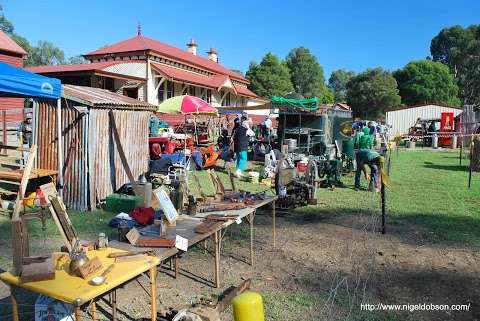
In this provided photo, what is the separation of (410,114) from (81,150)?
35.0m

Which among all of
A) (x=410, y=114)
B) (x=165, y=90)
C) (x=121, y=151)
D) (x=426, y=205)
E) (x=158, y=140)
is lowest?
(x=426, y=205)

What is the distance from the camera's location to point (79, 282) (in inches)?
116

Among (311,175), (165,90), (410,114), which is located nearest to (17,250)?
(311,175)

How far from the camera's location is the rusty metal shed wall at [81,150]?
27.0ft

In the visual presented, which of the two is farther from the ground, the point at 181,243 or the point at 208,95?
the point at 208,95

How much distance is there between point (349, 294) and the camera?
4895mm

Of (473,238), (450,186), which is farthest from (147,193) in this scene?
(450,186)

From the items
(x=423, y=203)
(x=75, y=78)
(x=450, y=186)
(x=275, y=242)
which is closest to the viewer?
(x=275, y=242)

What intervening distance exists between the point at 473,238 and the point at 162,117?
70.6 feet

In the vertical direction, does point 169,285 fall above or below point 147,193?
below

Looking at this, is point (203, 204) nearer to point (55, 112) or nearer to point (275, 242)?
point (275, 242)

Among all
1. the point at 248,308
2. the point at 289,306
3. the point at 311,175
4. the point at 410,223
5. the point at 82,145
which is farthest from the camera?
the point at 311,175

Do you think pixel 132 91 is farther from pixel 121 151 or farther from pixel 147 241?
pixel 147 241

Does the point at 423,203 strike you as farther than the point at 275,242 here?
Yes
